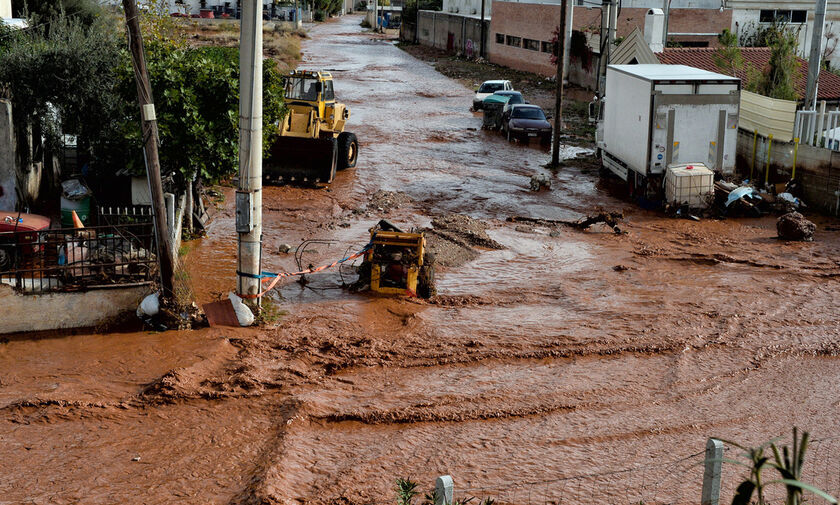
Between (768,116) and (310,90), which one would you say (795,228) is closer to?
(768,116)

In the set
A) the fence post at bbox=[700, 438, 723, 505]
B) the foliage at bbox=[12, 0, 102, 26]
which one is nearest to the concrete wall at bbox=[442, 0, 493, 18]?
the foliage at bbox=[12, 0, 102, 26]

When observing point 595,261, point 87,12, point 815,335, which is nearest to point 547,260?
point 595,261

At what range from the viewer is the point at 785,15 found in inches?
1735

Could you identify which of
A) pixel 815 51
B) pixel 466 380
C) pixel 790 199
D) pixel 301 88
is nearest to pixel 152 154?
pixel 466 380

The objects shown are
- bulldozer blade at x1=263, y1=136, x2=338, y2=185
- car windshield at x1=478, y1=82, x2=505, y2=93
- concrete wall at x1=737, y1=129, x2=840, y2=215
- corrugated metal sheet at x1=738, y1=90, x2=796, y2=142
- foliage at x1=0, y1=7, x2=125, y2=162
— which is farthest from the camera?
car windshield at x1=478, y1=82, x2=505, y2=93

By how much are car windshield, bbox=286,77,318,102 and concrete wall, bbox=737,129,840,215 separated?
12.1 metres

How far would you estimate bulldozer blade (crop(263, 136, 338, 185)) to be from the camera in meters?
22.7

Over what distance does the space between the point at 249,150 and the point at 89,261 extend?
9.17ft

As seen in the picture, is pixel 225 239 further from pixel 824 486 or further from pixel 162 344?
pixel 824 486

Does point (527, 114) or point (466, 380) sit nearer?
point (466, 380)

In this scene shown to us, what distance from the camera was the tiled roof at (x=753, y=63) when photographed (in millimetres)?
28233

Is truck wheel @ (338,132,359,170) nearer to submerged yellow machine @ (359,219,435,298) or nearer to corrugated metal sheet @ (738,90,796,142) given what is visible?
submerged yellow machine @ (359,219,435,298)

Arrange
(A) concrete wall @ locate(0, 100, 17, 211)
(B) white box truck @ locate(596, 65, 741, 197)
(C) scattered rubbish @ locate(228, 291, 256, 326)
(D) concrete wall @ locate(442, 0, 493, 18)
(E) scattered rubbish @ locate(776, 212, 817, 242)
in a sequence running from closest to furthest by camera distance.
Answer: (C) scattered rubbish @ locate(228, 291, 256, 326)
(A) concrete wall @ locate(0, 100, 17, 211)
(E) scattered rubbish @ locate(776, 212, 817, 242)
(B) white box truck @ locate(596, 65, 741, 197)
(D) concrete wall @ locate(442, 0, 493, 18)

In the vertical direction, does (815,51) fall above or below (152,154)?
above
